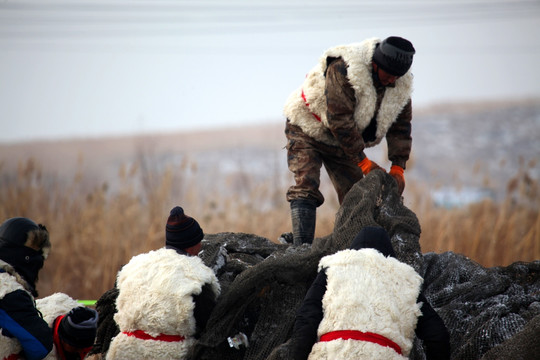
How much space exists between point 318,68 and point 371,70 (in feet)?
1.44

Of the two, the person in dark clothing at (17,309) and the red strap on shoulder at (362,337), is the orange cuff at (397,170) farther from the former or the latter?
the person in dark clothing at (17,309)

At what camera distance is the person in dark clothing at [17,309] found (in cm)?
288

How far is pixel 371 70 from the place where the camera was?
4410 millimetres

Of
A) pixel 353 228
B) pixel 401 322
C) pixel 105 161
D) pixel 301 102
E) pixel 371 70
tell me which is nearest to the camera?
pixel 401 322

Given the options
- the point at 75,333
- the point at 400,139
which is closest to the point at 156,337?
the point at 75,333

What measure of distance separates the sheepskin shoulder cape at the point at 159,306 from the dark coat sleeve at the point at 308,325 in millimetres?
615

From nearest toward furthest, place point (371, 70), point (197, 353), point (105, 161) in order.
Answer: point (197, 353), point (371, 70), point (105, 161)

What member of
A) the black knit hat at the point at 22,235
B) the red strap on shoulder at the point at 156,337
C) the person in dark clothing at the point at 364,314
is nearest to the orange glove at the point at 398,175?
the person in dark clothing at the point at 364,314

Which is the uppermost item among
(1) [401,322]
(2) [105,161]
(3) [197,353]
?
(1) [401,322]

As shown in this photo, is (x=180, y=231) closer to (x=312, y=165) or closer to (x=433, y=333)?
(x=433, y=333)

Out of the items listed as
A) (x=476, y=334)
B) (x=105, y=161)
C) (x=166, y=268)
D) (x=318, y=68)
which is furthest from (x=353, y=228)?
(x=105, y=161)

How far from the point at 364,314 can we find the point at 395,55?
217cm

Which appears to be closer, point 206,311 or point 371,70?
point 206,311

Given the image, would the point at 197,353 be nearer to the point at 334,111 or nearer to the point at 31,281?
the point at 31,281
